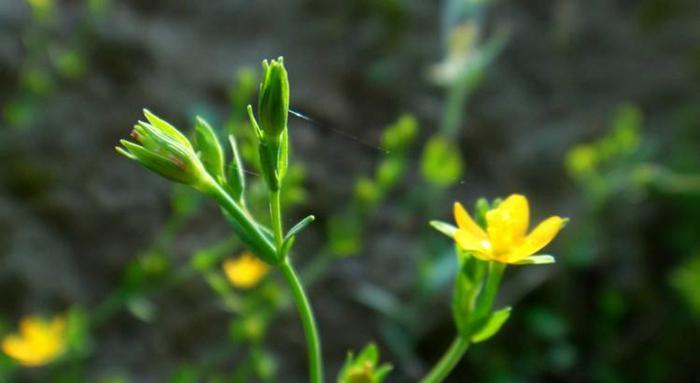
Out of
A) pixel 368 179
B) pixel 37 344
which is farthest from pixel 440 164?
pixel 37 344

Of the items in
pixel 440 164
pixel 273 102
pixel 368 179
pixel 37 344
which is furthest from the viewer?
pixel 368 179

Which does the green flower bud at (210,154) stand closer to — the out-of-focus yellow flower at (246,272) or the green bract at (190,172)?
the green bract at (190,172)

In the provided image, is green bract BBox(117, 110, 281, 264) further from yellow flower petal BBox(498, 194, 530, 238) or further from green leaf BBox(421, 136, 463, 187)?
green leaf BBox(421, 136, 463, 187)

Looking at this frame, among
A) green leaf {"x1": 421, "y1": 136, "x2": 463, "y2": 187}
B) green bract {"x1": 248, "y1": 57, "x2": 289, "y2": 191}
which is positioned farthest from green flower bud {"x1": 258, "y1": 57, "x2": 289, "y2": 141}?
green leaf {"x1": 421, "y1": 136, "x2": 463, "y2": 187}

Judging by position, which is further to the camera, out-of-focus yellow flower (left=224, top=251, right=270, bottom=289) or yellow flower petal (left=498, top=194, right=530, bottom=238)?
out-of-focus yellow flower (left=224, top=251, right=270, bottom=289)

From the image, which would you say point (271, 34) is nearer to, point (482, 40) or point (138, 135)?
point (482, 40)

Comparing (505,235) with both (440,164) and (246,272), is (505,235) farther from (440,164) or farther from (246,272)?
(440,164)
